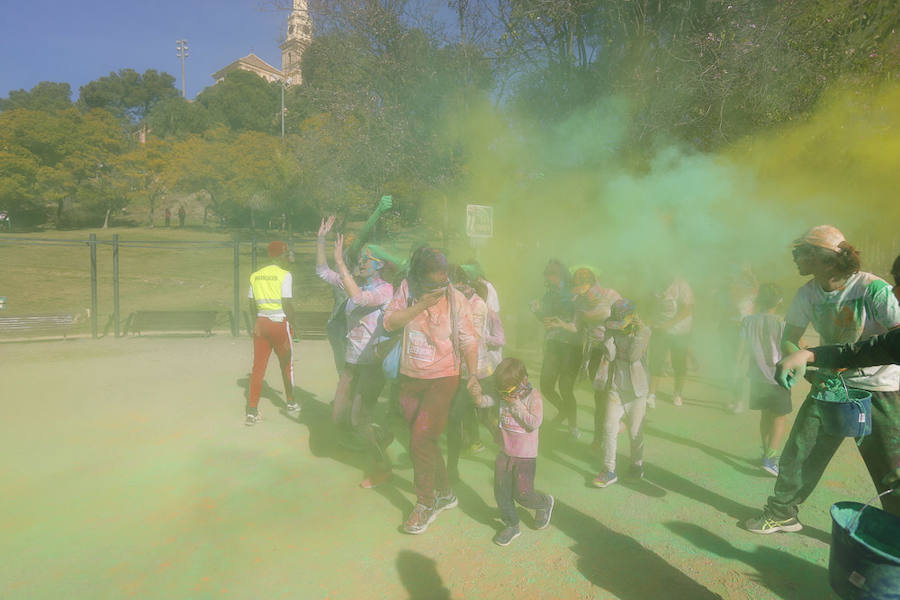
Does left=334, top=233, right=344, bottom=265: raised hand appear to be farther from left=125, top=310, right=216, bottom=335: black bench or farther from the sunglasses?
left=125, top=310, right=216, bottom=335: black bench

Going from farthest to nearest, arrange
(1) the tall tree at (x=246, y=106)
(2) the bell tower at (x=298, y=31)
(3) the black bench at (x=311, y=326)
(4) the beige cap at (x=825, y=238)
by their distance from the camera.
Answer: (1) the tall tree at (x=246, y=106) < (2) the bell tower at (x=298, y=31) < (3) the black bench at (x=311, y=326) < (4) the beige cap at (x=825, y=238)

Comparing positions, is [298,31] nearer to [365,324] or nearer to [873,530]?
[365,324]

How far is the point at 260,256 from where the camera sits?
2455 cm

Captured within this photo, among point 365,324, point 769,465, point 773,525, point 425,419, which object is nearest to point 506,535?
point 425,419

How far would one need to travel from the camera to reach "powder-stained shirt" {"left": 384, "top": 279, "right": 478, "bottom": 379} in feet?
12.5

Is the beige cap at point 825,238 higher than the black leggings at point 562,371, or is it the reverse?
the beige cap at point 825,238

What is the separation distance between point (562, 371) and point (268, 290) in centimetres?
300

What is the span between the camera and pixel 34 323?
400 inches

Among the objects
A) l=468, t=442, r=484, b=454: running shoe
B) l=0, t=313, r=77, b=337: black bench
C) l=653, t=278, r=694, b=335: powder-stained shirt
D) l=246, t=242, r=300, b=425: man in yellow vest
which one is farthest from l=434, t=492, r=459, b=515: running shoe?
l=0, t=313, r=77, b=337: black bench

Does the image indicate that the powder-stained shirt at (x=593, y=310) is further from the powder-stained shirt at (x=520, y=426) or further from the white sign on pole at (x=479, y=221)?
the white sign on pole at (x=479, y=221)

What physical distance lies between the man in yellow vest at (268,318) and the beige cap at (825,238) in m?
4.47

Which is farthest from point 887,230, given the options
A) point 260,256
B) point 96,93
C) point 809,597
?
point 96,93

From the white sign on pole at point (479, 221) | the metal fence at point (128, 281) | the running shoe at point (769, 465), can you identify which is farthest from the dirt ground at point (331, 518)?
the metal fence at point (128, 281)

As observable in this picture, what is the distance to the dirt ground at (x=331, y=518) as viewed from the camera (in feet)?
10.8
